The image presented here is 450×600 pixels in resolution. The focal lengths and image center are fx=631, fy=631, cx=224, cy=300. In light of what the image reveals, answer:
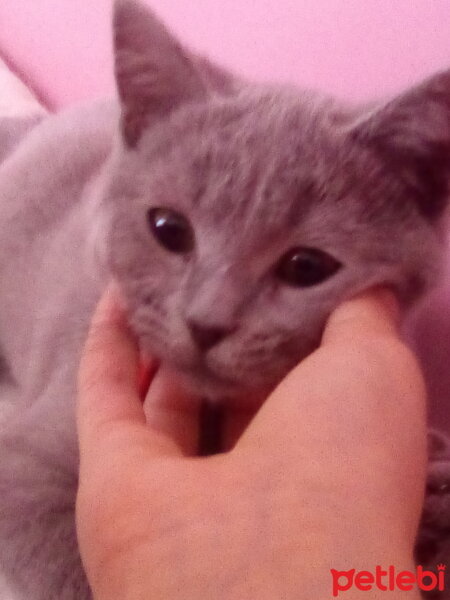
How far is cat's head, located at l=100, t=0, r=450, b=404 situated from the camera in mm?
620

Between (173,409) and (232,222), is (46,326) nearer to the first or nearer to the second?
(173,409)

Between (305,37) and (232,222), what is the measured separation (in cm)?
60

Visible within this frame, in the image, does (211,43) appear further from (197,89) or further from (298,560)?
(298,560)

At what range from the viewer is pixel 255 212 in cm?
62

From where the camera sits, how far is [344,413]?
0.51 metres

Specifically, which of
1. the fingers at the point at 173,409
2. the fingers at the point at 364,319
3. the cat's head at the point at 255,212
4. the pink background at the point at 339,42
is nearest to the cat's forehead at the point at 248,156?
the cat's head at the point at 255,212

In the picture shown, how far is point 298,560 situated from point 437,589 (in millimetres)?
388

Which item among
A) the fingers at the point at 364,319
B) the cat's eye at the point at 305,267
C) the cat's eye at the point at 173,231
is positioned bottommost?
the fingers at the point at 364,319

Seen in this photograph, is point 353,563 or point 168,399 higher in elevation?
point 353,563

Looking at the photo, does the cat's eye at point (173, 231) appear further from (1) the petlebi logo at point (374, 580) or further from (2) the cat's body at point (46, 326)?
(1) the petlebi logo at point (374, 580)

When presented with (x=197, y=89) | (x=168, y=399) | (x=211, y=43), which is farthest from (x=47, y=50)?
(x=168, y=399)

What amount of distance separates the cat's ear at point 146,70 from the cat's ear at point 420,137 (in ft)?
0.67

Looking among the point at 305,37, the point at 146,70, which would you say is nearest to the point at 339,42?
the point at 305,37

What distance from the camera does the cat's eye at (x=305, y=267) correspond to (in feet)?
2.12
